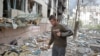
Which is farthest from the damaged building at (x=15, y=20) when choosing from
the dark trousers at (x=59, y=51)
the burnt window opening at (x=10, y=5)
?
the dark trousers at (x=59, y=51)

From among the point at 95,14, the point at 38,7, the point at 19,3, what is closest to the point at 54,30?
the point at 19,3

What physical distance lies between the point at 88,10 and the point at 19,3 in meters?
35.4

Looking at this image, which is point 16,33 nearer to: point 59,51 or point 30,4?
point 30,4

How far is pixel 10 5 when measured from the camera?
962 centimetres

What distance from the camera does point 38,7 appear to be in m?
15.4

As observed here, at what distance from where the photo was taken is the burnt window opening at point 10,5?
362 inches

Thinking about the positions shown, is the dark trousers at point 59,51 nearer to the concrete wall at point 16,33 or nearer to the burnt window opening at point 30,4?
the concrete wall at point 16,33

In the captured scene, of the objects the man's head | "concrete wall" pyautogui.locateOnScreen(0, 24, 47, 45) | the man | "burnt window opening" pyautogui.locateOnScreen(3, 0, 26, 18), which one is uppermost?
"burnt window opening" pyautogui.locateOnScreen(3, 0, 26, 18)

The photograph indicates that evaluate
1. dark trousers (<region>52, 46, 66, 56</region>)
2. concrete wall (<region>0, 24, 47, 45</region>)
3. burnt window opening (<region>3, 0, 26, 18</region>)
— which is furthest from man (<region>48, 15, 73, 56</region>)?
burnt window opening (<region>3, 0, 26, 18</region>)

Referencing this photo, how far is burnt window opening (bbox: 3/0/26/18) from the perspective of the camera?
9.19 m

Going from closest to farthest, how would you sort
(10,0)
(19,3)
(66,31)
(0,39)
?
(66,31), (0,39), (10,0), (19,3)

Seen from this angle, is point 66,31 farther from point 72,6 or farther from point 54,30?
point 72,6

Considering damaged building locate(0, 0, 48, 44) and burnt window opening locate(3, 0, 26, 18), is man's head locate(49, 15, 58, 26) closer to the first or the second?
damaged building locate(0, 0, 48, 44)

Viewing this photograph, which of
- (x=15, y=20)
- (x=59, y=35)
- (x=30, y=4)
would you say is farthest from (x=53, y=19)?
(x=30, y=4)
